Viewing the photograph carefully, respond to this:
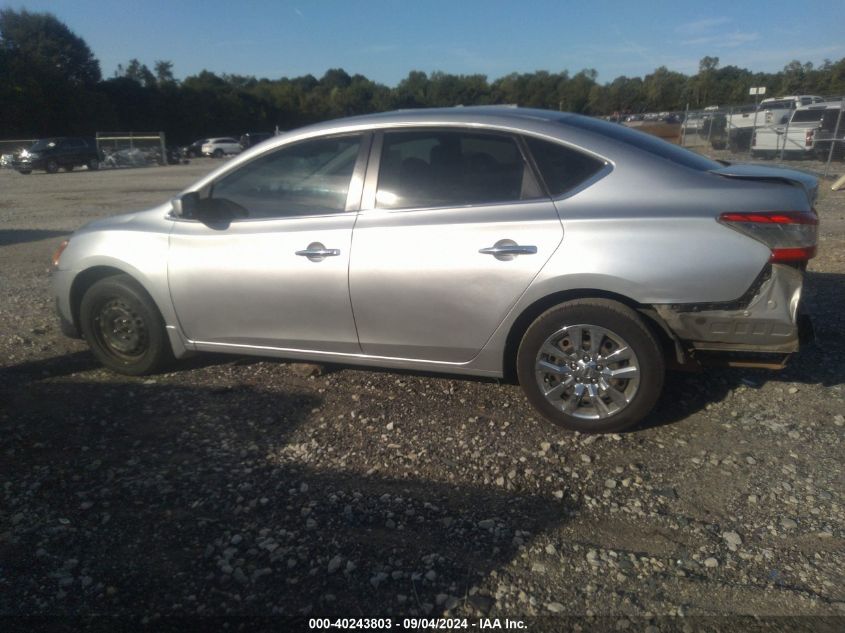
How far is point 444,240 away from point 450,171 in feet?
1.59

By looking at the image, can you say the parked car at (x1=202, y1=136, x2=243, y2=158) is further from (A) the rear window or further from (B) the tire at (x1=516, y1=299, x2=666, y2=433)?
(B) the tire at (x1=516, y1=299, x2=666, y2=433)

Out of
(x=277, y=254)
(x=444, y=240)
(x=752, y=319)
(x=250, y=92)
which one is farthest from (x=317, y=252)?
(x=250, y=92)

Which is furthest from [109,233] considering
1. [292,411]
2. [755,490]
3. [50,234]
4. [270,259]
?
[50,234]

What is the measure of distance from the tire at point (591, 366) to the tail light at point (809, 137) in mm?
21102

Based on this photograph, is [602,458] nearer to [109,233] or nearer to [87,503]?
[87,503]

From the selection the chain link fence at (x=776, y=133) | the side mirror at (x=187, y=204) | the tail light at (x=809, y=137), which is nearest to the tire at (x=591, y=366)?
the side mirror at (x=187, y=204)

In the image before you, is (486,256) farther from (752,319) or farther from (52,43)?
(52,43)

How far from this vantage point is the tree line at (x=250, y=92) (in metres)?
40.8

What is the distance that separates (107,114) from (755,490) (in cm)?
6219

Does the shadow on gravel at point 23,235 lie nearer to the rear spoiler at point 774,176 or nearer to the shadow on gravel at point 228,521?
the shadow on gravel at point 228,521

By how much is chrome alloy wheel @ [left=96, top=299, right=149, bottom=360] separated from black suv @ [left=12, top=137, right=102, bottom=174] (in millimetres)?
33442

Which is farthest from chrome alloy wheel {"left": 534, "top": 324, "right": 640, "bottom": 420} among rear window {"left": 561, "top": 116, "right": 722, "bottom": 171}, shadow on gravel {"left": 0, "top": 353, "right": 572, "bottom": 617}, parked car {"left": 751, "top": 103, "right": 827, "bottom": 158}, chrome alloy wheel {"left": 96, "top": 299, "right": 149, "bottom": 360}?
parked car {"left": 751, "top": 103, "right": 827, "bottom": 158}

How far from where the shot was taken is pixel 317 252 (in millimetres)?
4250

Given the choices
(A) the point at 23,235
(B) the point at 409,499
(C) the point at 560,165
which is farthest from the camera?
(A) the point at 23,235
